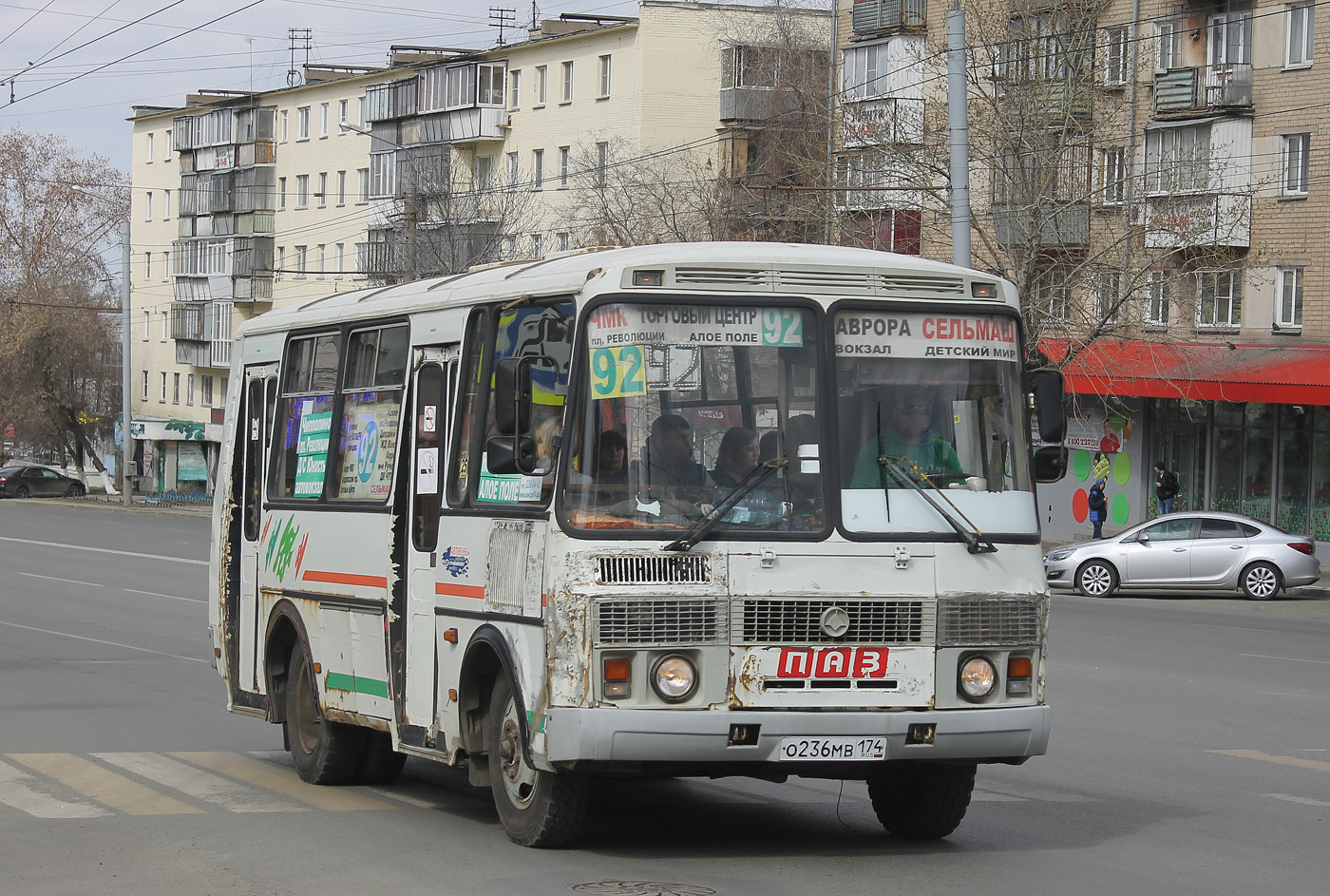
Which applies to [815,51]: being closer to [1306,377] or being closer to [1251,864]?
[1306,377]

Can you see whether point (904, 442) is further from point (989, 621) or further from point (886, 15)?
point (886, 15)

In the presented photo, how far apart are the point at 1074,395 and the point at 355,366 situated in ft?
107

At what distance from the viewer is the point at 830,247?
8555 millimetres

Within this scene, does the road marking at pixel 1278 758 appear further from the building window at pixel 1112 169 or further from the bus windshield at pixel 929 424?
the building window at pixel 1112 169

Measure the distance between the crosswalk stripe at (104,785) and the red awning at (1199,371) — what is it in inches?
1070

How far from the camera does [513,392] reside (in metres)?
7.65

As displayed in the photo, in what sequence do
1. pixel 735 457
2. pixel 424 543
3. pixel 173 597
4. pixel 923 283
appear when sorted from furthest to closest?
1. pixel 173 597
2. pixel 424 543
3. pixel 923 283
4. pixel 735 457

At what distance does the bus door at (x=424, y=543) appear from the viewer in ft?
29.6

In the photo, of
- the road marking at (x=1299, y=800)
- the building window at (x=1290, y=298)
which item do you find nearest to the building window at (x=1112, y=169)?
the building window at (x=1290, y=298)

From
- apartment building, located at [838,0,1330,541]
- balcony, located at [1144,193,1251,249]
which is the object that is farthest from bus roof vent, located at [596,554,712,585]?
balcony, located at [1144,193,1251,249]

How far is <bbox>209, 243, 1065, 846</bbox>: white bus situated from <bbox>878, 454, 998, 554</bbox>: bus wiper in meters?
0.01

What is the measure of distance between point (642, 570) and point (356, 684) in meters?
2.85

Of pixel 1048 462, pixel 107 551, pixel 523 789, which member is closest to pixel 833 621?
pixel 1048 462

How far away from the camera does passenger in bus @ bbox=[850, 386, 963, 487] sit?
26.0 ft
